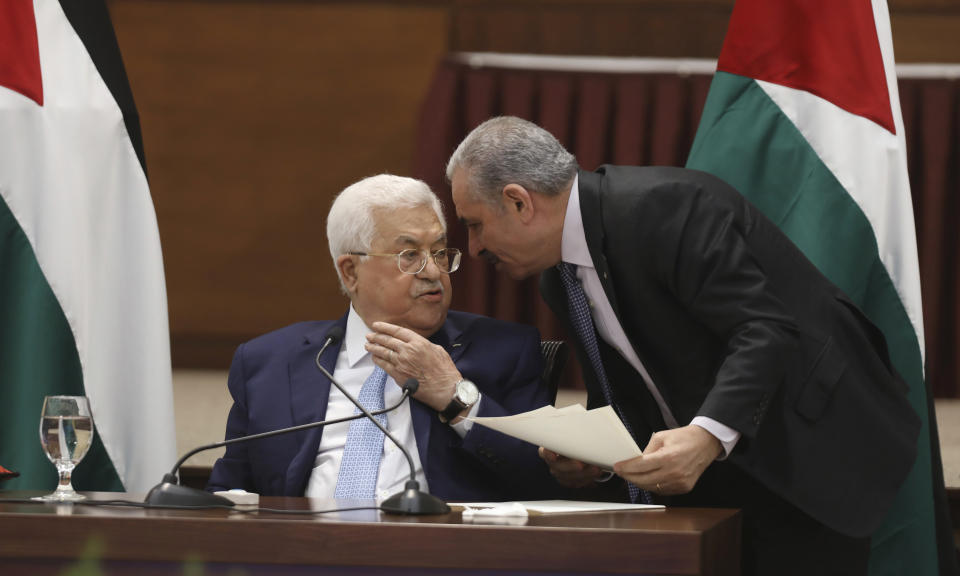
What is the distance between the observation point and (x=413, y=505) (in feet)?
5.39

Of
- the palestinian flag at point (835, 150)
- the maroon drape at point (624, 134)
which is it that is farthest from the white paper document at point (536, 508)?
the maroon drape at point (624, 134)

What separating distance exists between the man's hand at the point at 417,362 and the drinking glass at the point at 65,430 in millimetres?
590

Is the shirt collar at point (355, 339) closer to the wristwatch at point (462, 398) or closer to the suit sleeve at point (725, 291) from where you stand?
the wristwatch at point (462, 398)

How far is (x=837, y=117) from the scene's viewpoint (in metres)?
2.69

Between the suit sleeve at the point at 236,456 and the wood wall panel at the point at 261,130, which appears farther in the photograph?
the wood wall panel at the point at 261,130

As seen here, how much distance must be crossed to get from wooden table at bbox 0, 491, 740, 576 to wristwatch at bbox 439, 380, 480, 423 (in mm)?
599

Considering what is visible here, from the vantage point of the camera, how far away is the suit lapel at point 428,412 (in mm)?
2281

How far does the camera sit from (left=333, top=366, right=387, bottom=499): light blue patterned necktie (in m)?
2.23

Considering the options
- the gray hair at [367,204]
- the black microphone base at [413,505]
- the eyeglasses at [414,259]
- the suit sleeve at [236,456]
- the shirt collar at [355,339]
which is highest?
the gray hair at [367,204]

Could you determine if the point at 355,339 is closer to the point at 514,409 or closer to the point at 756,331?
the point at 514,409

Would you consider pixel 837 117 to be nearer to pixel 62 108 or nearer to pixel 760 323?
pixel 760 323

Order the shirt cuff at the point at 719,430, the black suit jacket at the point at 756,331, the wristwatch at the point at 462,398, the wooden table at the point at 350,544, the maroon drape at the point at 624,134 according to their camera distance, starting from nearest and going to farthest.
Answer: the wooden table at the point at 350,544
the shirt cuff at the point at 719,430
the black suit jacket at the point at 756,331
the wristwatch at the point at 462,398
the maroon drape at the point at 624,134

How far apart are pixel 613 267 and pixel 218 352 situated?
3481mm

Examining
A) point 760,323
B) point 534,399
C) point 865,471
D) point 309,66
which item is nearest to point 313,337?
point 534,399
